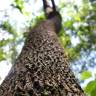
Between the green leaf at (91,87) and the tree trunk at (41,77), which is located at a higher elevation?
the tree trunk at (41,77)

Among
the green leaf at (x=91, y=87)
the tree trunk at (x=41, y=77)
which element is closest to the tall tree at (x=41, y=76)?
the tree trunk at (x=41, y=77)

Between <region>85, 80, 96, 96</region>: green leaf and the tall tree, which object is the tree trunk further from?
<region>85, 80, 96, 96</region>: green leaf

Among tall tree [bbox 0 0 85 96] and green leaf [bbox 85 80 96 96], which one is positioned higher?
tall tree [bbox 0 0 85 96]

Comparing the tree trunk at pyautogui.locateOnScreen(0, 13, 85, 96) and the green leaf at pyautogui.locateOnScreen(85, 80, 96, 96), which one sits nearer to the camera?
the green leaf at pyautogui.locateOnScreen(85, 80, 96, 96)

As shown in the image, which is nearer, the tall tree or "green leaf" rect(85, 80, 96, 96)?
"green leaf" rect(85, 80, 96, 96)

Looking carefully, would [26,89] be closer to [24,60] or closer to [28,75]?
[28,75]

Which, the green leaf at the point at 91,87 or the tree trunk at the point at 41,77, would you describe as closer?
the green leaf at the point at 91,87

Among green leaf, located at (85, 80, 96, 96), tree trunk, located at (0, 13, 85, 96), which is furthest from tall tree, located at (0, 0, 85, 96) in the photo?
green leaf, located at (85, 80, 96, 96)

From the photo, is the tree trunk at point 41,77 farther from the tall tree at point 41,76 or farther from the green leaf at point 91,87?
the green leaf at point 91,87

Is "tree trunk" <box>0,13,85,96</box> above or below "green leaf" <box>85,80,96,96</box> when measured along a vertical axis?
above
